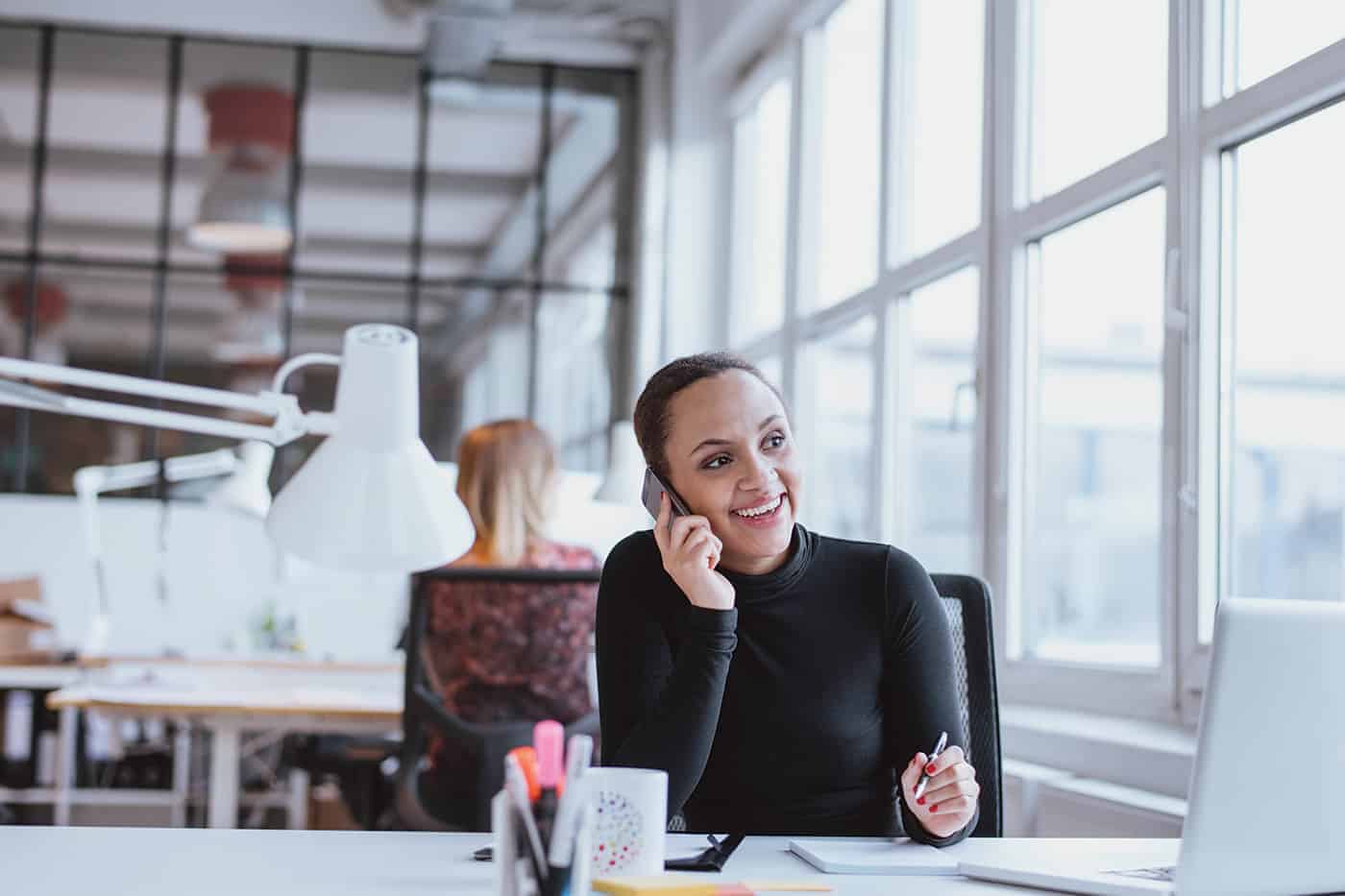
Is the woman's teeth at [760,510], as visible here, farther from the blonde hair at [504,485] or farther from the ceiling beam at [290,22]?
the ceiling beam at [290,22]

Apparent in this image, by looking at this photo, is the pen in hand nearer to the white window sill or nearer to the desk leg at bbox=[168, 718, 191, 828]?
the white window sill

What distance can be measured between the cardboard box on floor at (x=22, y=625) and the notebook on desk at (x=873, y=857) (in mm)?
4241

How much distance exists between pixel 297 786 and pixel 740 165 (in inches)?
126

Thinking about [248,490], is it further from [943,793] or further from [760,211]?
[943,793]

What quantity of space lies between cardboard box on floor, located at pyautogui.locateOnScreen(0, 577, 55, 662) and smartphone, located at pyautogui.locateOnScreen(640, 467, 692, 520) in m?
3.95

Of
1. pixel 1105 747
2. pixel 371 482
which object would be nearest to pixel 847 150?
pixel 1105 747

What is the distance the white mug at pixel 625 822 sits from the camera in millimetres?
1371

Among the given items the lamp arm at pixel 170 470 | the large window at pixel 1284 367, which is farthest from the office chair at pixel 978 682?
the lamp arm at pixel 170 470

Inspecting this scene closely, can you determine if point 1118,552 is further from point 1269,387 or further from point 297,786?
point 297,786

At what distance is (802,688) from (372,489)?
2.72 feet

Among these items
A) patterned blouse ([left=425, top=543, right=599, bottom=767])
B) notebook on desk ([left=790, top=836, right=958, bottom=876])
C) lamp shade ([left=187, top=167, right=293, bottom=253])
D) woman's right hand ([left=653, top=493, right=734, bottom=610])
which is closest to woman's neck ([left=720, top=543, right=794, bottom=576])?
woman's right hand ([left=653, top=493, right=734, bottom=610])

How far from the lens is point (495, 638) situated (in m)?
3.17

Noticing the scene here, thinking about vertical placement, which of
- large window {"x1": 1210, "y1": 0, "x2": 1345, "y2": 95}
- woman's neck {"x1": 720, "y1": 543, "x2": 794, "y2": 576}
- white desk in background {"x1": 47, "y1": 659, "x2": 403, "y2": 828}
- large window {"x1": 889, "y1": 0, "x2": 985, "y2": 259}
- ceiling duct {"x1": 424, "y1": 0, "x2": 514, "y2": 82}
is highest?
ceiling duct {"x1": 424, "y1": 0, "x2": 514, "y2": 82}

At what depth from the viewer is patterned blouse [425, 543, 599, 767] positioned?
3.15 m
